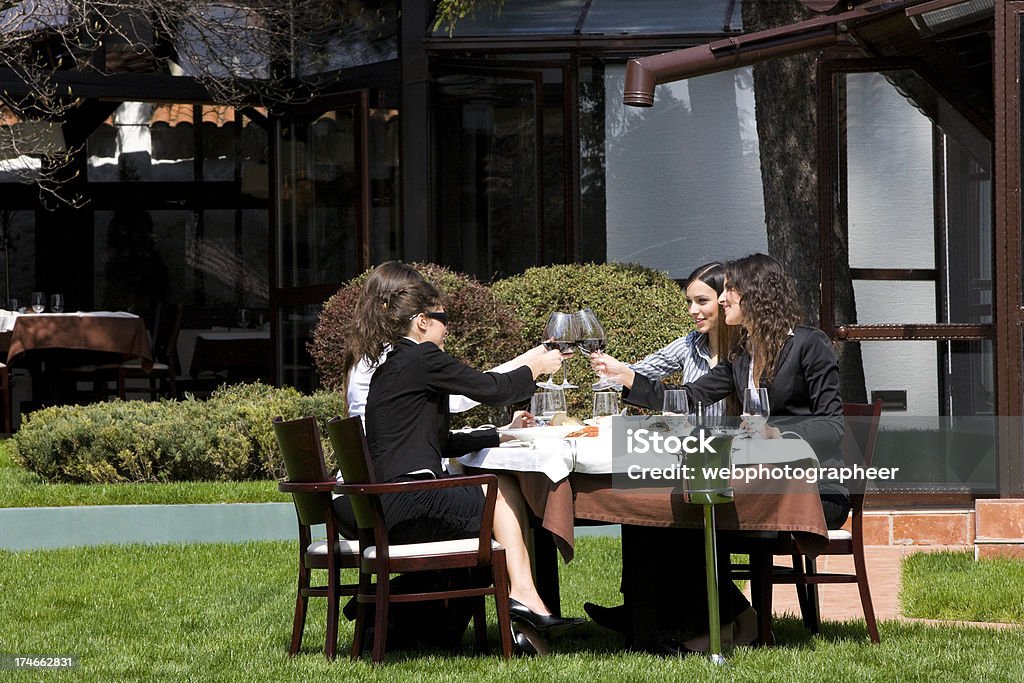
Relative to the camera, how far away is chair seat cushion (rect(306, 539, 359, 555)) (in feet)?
16.1

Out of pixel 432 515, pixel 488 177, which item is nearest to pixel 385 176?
pixel 488 177

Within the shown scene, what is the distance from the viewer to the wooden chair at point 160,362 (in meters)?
13.2

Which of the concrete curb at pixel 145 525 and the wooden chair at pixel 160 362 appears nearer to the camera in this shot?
the concrete curb at pixel 145 525

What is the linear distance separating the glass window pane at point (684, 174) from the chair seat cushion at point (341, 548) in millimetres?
6996

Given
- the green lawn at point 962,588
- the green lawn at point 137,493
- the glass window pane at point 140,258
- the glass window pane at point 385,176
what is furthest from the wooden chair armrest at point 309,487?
the glass window pane at point 140,258

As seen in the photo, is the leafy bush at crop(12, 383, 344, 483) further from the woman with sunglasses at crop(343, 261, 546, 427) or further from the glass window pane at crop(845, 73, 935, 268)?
the woman with sunglasses at crop(343, 261, 546, 427)

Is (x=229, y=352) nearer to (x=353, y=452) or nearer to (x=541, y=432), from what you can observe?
(x=541, y=432)

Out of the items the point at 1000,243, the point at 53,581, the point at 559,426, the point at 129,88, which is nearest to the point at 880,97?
the point at 1000,243

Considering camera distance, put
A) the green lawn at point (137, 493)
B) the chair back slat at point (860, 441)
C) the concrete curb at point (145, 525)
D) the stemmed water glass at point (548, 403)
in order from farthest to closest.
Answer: the green lawn at point (137, 493), the concrete curb at point (145, 525), the stemmed water glass at point (548, 403), the chair back slat at point (860, 441)

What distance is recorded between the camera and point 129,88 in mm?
12422

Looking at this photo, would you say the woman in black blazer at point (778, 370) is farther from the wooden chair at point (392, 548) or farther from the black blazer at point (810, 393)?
the wooden chair at point (392, 548)

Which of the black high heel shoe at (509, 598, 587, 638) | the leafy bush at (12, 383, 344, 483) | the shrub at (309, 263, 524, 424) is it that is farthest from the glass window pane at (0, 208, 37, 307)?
the black high heel shoe at (509, 598, 587, 638)

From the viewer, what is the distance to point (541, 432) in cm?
493

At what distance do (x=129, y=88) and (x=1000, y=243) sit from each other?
315 inches
